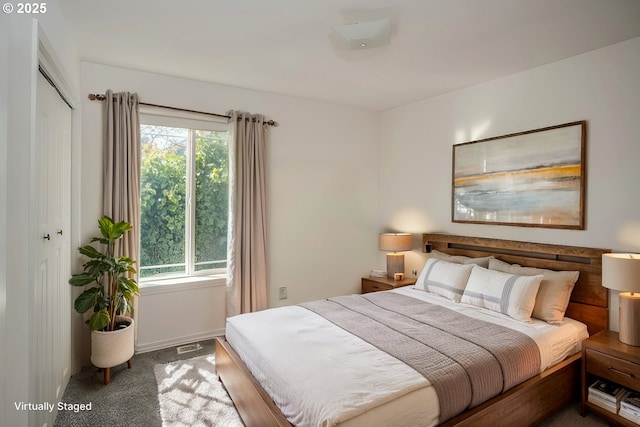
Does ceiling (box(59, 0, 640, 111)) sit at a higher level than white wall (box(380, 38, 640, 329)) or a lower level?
higher

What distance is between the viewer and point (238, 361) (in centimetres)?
227

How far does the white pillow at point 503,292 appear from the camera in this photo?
100 inches

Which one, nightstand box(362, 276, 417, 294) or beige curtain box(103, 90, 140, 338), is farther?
nightstand box(362, 276, 417, 294)

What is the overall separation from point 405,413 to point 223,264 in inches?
104

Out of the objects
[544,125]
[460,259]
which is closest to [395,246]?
[460,259]

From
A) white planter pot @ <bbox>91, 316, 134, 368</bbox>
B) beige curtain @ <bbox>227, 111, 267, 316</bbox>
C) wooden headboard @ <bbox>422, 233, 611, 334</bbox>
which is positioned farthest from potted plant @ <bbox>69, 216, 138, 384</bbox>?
wooden headboard @ <bbox>422, 233, 611, 334</bbox>

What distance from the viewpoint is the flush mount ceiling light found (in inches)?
85.9

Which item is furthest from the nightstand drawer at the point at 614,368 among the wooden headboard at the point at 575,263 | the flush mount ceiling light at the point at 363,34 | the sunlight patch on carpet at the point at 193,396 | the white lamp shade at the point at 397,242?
the flush mount ceiling light at the point at 363,34

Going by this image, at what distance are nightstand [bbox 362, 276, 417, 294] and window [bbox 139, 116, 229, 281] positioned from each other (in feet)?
5.63

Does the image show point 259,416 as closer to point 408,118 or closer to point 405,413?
point 405,413

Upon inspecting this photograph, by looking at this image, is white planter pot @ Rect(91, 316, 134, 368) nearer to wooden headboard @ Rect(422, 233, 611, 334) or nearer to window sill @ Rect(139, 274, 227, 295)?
window sill @ Rect(139, 274, 227, 295)

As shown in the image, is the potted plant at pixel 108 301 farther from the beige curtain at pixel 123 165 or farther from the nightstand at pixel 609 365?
the nightstand at pixel 609 365

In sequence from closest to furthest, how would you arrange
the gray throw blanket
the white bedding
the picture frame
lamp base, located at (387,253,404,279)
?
the white bedding
the gray throw blanket
the picture frame
lamp base, located at (387,253,404,279)

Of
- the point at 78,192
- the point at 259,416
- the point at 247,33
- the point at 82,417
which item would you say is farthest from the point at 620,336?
the point at 78,192
